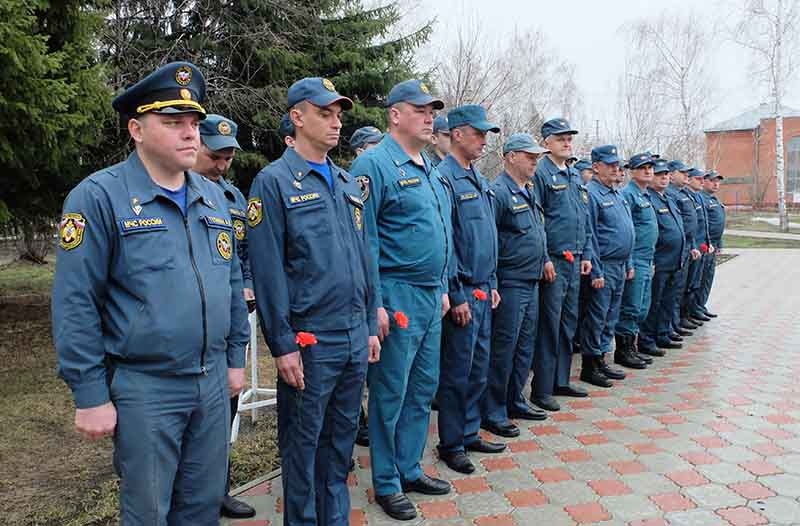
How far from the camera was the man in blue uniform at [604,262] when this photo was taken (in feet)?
18.6

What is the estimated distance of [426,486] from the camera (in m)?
3.54

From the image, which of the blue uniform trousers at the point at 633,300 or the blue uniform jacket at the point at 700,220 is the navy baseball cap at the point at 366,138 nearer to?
the blue uniform trousers at the point at 633,300

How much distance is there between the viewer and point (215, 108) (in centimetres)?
784

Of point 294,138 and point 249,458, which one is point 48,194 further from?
point 294,138

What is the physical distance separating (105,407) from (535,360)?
372 cm

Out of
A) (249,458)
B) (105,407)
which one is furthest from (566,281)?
(105,407)

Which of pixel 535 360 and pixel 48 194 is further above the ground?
pixel 48 194

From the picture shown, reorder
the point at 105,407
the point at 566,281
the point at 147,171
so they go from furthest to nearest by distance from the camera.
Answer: the point at 566,281
the point at 147,171
the point at 105,407

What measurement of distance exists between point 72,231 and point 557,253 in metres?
3.81


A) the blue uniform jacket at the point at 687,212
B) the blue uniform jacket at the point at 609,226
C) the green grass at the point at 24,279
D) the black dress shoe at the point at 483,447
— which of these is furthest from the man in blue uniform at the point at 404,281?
the green grass at the point at 24,279

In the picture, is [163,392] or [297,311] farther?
[297,311]

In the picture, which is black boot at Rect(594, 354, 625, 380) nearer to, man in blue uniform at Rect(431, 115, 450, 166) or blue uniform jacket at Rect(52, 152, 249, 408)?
man in blue uniform at Rect(431, 115, 450, 166)

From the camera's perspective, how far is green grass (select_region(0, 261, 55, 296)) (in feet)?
37.8

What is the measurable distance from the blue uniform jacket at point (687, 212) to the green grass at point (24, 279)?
373 inches
